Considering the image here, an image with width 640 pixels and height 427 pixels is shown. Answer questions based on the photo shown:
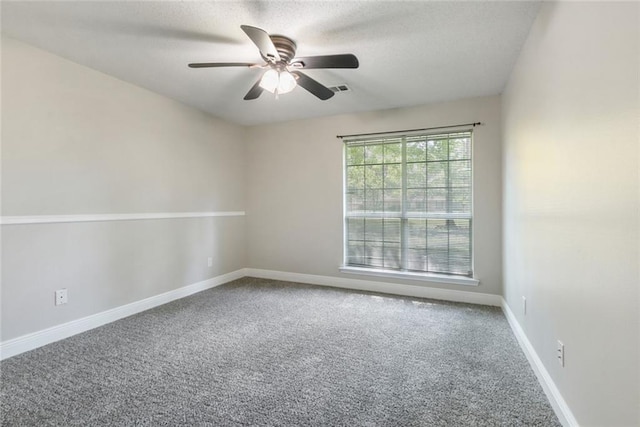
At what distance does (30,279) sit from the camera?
90.9 inches

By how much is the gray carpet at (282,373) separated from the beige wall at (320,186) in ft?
3.55

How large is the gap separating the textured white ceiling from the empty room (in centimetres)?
2

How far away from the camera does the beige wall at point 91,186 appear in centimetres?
224

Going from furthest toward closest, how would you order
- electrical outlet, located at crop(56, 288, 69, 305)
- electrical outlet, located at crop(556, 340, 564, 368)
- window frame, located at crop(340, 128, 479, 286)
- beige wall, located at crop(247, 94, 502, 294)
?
1. window frame, located at crop(340, 128, 479, 286)
2. beige wall, located at crop(247, 94, 502, 294)
3. electrical outlet, located at crop(56, 288, 69, 305)
4. electrical outlet, located at crop(556, 340, 564, 368)

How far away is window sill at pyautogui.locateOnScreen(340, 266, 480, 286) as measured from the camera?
11.1 feet

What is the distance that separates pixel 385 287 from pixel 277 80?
272cm

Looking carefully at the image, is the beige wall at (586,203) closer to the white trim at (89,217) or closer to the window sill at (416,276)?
the window sill at (416,276)

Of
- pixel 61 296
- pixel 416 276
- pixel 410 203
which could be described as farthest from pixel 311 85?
pixel 61 296

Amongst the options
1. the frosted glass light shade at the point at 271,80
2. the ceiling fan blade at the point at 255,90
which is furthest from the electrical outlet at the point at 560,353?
the ceiling fan blade at the point at 255,90

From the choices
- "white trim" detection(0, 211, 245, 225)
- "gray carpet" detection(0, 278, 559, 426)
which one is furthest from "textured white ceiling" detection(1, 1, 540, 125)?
"gray carpet" detection(0, 278, 559, 426)

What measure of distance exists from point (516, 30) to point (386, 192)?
6.92ft

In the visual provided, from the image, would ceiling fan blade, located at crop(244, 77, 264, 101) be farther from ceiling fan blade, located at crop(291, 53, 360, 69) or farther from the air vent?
the air vent

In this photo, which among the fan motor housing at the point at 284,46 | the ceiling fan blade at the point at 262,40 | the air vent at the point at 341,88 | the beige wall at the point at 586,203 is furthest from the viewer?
the air vent at the point at 341,88

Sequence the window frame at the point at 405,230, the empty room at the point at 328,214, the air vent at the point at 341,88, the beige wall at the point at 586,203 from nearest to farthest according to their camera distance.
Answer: the beige wall at the point at 586,203, the empty room at the point at 328,214, the air vent at the point at 341,88, the window frame at the point at 405,230
